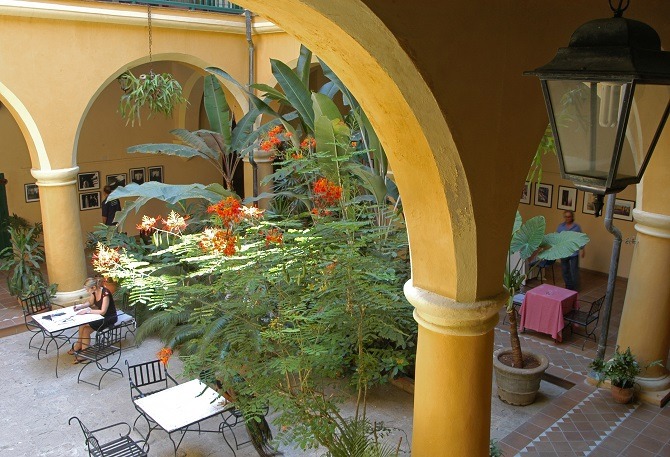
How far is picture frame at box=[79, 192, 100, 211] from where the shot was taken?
1495 cm

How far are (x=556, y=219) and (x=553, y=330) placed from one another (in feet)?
16.5

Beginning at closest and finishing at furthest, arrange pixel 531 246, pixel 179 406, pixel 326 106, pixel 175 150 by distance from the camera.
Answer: pixel 326 106, pixel 179 406, pixel 531 246, pixel 175 150

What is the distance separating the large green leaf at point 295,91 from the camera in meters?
7.64

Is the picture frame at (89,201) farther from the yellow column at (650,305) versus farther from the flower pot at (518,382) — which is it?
the yellow column at (650,305)

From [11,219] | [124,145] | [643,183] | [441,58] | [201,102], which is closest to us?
[441,58]

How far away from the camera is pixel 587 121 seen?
2.14 m

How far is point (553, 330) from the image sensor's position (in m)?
9.66

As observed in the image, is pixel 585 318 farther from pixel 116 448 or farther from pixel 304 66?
pixel 116 448

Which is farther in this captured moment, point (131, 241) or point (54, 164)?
point (131, 241)

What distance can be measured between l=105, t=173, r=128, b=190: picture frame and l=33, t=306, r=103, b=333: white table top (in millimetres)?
6339

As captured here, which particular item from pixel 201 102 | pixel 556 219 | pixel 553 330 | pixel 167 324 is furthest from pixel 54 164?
pixel 556 219

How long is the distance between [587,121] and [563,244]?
599 centimetres

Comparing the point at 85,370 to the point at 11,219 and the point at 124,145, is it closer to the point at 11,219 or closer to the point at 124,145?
the point at 11,219

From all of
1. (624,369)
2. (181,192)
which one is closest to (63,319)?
(181,192)
